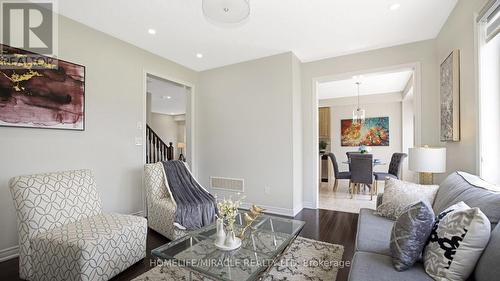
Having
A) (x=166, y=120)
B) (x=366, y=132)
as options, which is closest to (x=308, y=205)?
(x=366, y=132)

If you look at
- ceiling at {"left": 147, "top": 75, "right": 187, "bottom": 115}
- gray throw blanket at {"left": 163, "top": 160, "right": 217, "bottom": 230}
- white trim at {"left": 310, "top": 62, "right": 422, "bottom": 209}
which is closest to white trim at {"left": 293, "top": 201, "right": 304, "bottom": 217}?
white trim at {"left": 310, "top": 62, "right": 422, "bottom": 209}

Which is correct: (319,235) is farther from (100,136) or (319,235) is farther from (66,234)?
(100,136)

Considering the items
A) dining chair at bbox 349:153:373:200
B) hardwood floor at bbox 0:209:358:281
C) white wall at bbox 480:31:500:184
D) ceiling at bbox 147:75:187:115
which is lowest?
hardwood floor at bbox 0:209:358:281

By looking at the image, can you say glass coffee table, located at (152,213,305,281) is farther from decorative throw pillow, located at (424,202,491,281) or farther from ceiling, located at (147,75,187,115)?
ceiling, located at (147,75,187,115)

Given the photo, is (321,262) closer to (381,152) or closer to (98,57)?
(98,57)

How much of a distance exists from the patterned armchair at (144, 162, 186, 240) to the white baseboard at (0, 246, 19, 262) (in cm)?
123

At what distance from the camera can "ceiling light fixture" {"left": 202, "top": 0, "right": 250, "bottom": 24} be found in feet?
5.73

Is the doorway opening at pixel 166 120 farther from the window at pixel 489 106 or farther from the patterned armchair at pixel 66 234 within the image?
the window at pixel 489 106

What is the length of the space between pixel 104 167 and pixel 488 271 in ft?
11.5

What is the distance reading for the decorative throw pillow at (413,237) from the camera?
47.9 inches

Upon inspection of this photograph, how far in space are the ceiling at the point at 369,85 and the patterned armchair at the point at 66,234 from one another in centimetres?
457

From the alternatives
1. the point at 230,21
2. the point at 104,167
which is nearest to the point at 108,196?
the point at 104,167

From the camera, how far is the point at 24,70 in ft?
7.37

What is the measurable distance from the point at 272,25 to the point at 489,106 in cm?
224
